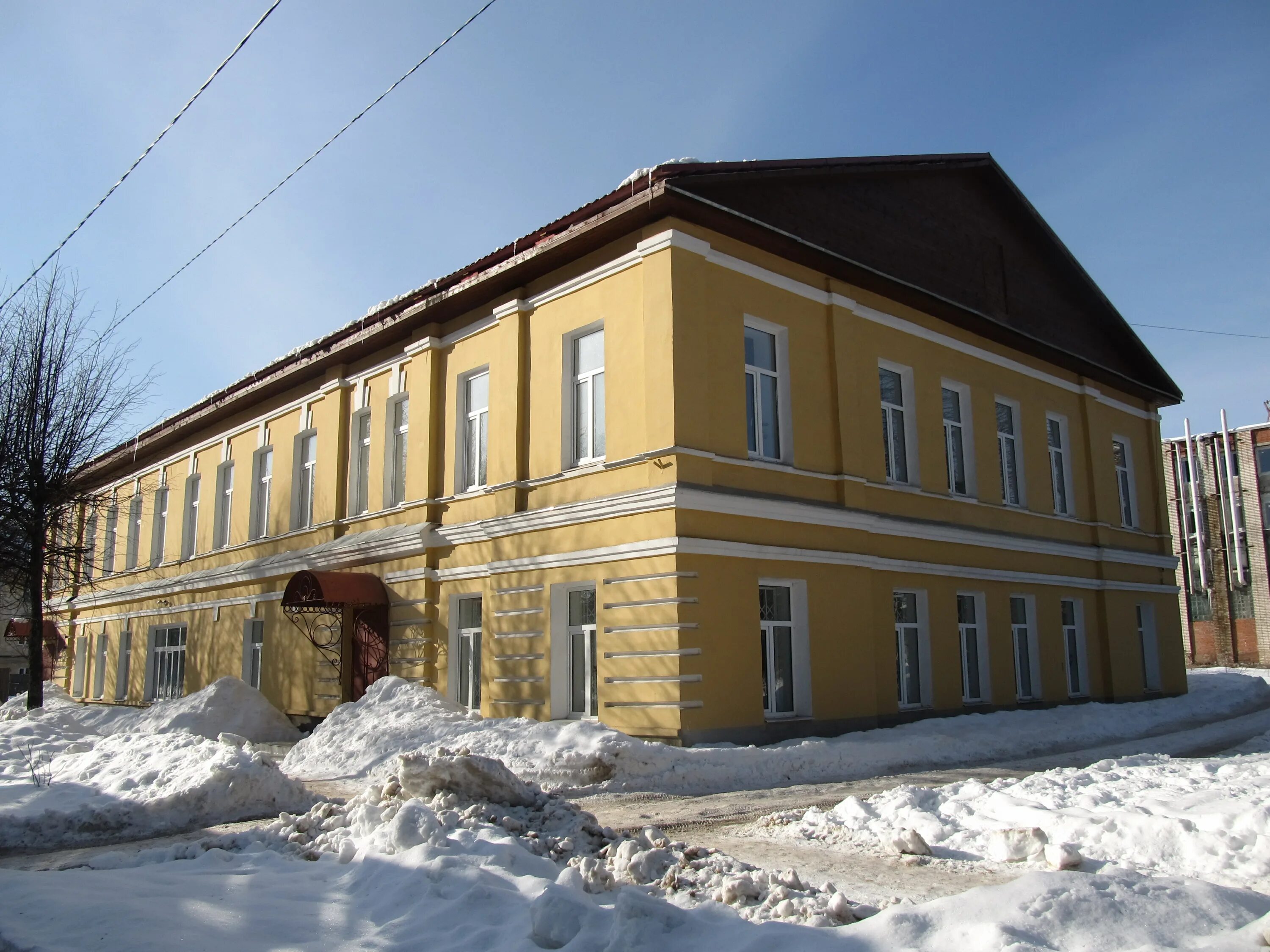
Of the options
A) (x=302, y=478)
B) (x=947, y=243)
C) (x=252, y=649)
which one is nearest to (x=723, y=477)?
(x=947, y=243)

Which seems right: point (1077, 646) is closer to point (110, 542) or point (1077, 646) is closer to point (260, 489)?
point (260, 489)

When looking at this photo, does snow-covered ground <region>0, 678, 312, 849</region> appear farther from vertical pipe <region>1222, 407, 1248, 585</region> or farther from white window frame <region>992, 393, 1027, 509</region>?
vertical pipe <region>1222, 407, 1248, 585</region>

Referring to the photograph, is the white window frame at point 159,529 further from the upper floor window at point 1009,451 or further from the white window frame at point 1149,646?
the white window frame at point 1149,646

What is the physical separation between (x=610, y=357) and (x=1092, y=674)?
1230cm

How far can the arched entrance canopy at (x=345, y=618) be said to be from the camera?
15.7 m

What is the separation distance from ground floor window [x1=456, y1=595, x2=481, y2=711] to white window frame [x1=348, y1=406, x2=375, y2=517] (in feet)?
12.8

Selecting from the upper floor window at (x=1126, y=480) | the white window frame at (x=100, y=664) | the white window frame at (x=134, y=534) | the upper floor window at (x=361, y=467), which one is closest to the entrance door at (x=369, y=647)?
the upper floor window at (x=361, y=467)

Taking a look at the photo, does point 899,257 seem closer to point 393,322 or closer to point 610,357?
point 610,357

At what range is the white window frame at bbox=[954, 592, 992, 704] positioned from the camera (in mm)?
16031

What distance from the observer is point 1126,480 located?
21.8 metres

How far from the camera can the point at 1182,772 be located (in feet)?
28.6

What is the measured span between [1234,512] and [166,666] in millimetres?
38243

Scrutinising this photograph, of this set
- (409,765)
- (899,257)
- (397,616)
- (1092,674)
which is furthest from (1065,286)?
(409,765)

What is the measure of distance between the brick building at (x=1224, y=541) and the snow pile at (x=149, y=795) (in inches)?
1474
